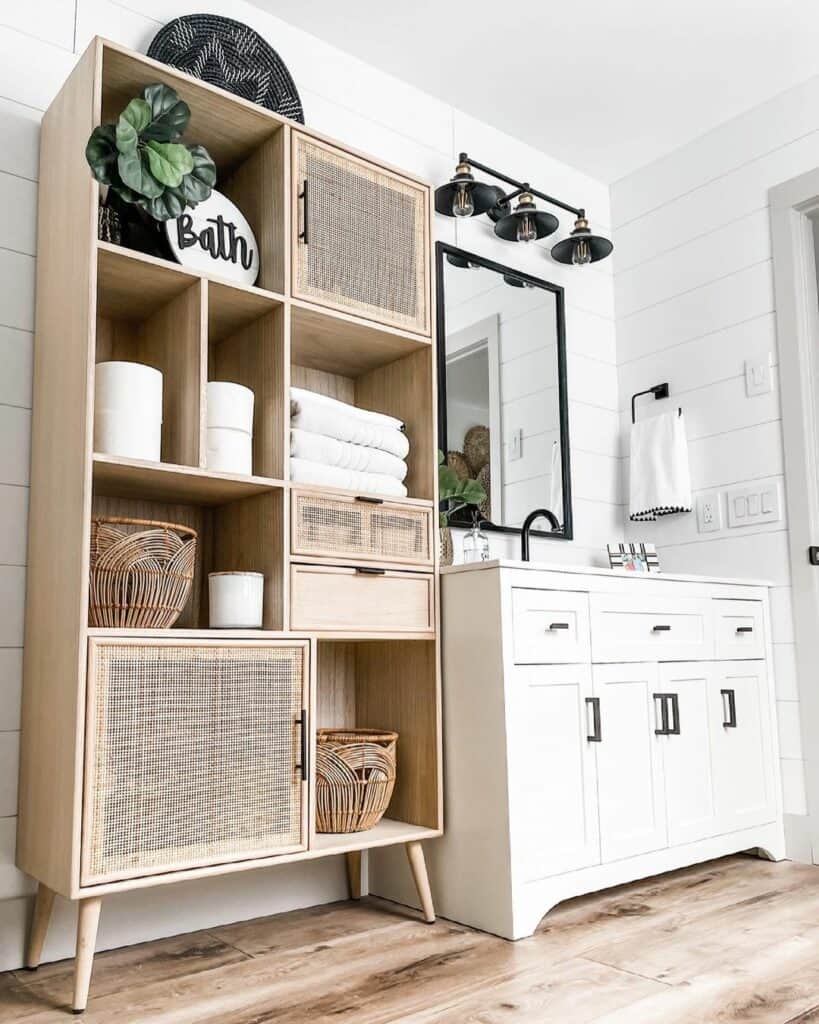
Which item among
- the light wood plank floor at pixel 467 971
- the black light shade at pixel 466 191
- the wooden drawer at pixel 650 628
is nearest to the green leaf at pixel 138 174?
the black light shade at pixel 466 191

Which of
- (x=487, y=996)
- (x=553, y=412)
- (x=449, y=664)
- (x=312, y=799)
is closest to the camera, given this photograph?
(x=487, y=996)

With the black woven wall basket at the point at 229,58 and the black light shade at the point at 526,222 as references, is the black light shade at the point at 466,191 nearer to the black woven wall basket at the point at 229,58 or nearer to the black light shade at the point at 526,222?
the black light shade at the point at 526,222

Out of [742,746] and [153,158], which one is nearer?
[153,158]

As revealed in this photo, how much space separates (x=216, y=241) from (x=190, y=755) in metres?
1.15

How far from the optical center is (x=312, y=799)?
2016 mm

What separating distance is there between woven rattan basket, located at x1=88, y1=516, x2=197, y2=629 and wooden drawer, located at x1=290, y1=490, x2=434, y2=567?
30 cm

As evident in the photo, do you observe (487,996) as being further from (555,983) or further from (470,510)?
(470,510)

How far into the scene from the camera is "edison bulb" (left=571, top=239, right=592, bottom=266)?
3.29 metres

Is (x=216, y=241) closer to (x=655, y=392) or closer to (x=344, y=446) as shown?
(x=344, y=446)

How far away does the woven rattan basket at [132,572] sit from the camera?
1.83 m

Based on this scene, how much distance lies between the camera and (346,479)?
2238 mm

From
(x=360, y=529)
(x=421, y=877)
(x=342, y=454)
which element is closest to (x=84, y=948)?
(x=421, y=877)

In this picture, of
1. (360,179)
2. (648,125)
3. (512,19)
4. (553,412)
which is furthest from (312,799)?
(648,125)

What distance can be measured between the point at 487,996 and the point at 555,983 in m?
0.15
